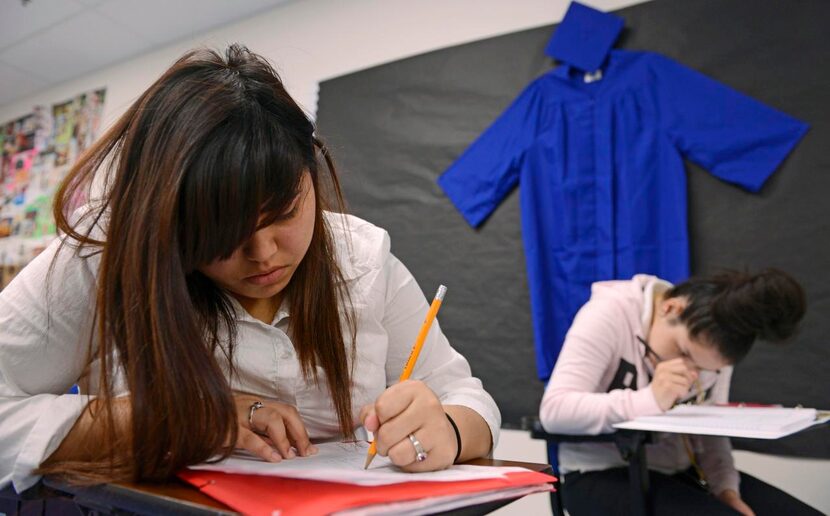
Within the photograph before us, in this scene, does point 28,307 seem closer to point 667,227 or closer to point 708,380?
point 708,380

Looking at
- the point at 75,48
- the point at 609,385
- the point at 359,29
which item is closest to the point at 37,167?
the point at 75,48

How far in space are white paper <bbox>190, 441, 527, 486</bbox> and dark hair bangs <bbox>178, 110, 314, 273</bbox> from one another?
19cm

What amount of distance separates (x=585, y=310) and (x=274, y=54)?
1.99m

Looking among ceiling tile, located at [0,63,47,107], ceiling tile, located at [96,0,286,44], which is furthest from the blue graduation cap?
ceiling tile, located at [0,63,47,107]

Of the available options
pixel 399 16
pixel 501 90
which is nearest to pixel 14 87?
pixel 399 16

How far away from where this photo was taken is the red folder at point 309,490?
1.23 ft

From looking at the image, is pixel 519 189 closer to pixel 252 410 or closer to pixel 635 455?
pixel 635 455

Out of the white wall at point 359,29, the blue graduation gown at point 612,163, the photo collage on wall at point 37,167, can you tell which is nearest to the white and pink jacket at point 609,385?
the blue graduation gown at point 612,163

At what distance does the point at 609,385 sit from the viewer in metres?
1.46

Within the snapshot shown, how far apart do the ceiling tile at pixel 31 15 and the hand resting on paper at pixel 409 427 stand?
295cm

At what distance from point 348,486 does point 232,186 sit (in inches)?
10.9

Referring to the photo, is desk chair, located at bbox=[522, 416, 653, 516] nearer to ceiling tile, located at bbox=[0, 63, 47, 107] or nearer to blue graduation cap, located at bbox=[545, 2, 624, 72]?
blue graduation cap, located at bbox=[545, 2, 624, 72]

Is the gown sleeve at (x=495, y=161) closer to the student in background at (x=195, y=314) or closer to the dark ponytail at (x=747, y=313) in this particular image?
the dark ponytail at (x=747, y=313)

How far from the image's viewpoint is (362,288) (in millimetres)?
802
